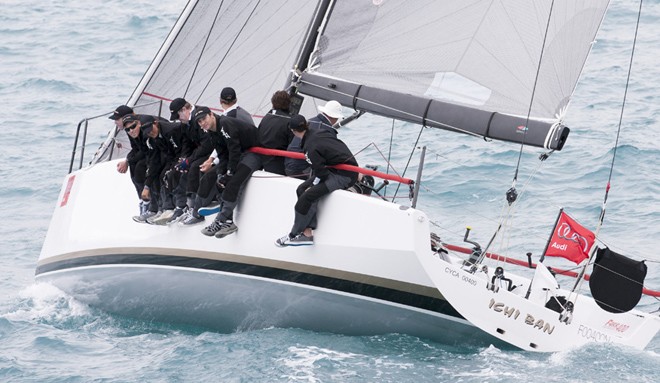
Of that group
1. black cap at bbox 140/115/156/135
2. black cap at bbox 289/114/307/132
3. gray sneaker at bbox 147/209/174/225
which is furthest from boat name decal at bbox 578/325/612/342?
black cap at bbox 140/115/156/135

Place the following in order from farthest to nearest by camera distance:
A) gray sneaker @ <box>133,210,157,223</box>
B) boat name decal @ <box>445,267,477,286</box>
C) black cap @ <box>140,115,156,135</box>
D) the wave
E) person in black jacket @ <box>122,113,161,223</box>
→ the wave < gray sneaker @ <box>133,210,157,223</box> < person in black jacket @ <box>122,113,161,223</box> < black cap @ <box>140,115,156,135</box> < boat name decal @ <box>445,267,477,286</box>

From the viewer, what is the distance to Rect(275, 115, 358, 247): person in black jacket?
920cm

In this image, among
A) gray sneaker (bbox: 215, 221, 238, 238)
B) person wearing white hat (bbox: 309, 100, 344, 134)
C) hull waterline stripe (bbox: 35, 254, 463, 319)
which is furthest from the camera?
gray sneaker (bbox: 215, 221, 238, 238)

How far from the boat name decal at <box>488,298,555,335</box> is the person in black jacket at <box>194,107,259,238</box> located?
91.1 inches

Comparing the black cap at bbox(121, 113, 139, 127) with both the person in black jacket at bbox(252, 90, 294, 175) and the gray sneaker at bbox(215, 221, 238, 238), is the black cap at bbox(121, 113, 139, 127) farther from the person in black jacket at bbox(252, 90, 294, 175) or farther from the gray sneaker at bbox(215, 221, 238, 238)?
the gray sneaker at bbox(215, 221, 238, 238)

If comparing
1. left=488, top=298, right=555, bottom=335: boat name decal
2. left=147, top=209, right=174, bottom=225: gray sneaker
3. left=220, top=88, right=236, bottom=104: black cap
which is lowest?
left=488, top=298, right=555, bottom=335: boat name decal

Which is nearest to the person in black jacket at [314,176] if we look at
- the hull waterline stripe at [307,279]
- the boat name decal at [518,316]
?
the hull waterline stripe at [307,279]

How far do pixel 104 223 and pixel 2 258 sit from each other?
3224 mm

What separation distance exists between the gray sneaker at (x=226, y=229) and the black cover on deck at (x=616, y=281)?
311 cm

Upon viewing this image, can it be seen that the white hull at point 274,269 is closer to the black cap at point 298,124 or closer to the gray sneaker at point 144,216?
the gray sneaker at point 144,216

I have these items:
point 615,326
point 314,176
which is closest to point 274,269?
point 314,176

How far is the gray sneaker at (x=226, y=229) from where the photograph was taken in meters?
9.74

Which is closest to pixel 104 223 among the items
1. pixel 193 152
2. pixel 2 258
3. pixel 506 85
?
pixel 193 152

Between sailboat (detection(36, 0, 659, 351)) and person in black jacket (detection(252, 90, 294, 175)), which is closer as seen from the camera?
sailboat (detection(36, 0, 659, 351))
